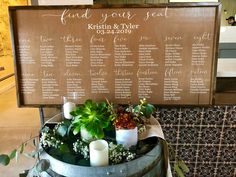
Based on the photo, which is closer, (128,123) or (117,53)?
(128,123)

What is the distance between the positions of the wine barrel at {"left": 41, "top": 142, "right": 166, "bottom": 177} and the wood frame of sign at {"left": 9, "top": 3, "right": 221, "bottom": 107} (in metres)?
0.48

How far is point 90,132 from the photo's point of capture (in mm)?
974

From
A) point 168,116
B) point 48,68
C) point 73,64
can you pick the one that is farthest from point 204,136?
point 48,68

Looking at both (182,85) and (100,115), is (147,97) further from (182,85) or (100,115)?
(100,115)

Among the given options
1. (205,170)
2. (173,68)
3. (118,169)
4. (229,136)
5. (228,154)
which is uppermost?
(173,68)

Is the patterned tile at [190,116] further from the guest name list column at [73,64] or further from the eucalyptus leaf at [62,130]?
the eucalyptus leaf at [62,130]

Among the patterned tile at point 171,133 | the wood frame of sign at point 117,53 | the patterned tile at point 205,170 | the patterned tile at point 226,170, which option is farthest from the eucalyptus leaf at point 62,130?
the patterned tile at point 226,170

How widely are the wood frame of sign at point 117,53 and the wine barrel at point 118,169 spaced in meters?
0.48

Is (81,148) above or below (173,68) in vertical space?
below

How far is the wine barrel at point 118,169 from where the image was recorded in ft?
2.96

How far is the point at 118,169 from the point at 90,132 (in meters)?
0.18

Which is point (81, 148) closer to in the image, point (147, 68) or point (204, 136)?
point (147, 68)

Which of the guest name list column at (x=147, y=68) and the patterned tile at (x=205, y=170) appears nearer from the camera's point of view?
the guest name list column at (x=147, y=68)

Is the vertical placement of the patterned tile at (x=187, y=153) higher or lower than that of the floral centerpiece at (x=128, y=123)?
lower
